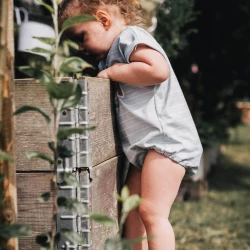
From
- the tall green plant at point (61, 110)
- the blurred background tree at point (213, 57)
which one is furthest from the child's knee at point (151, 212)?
the blurred background tree at point (213, 57)

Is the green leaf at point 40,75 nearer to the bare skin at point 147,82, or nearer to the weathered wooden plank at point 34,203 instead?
the weathered wooden plank at point 34,203

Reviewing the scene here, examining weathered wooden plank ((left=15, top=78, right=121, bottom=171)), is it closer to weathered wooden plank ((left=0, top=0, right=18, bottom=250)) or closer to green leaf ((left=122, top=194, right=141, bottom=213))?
weathered wooden plank ((left=0, top=0, right=18, bottom=250))

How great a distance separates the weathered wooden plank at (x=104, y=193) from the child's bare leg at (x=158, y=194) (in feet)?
0.41

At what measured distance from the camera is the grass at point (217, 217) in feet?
12.2

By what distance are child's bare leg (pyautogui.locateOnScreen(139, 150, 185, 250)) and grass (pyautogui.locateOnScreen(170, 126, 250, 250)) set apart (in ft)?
4.86

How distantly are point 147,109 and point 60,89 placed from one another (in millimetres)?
915

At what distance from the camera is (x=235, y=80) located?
637cm

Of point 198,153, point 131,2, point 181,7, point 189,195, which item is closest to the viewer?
point 198,153

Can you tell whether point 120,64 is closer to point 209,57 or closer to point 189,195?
point 189,195

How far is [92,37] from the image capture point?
7.06 ft

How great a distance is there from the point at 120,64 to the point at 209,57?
13.6 ft

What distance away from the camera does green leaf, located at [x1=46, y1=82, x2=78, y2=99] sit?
118 cm

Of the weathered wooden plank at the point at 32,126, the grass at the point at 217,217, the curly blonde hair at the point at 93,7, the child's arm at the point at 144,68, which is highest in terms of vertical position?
the curly blonde hair at the point at 93,7

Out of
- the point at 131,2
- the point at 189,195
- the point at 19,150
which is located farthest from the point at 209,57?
the point at 19,150
